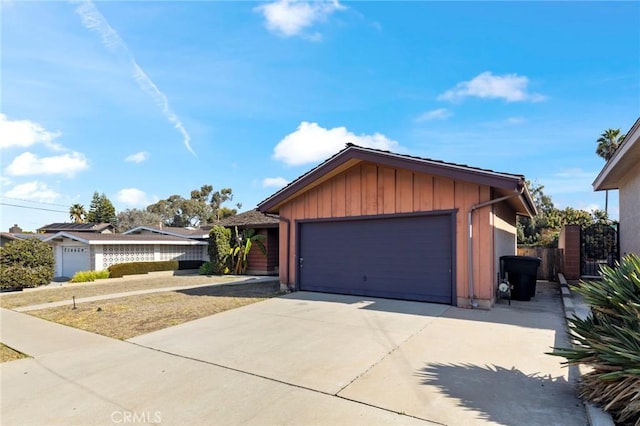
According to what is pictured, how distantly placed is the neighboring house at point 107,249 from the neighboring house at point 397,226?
41.1 feet

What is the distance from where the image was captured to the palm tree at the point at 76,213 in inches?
2159

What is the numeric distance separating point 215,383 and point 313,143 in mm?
18224

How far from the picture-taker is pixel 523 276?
8.70 m

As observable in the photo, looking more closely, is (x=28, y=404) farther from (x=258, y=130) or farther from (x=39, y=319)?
(x=258, y=130)

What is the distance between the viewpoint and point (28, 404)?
3.74 meters

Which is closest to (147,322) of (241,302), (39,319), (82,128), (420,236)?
(241,302)

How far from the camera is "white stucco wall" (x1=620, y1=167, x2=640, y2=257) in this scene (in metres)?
8.52

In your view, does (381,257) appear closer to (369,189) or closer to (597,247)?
(369,189)

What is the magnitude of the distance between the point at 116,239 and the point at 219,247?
20.8ft

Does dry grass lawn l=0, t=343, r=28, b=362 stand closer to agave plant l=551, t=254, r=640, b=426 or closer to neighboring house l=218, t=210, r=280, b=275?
agave plant l=551, t=254, r=640, b=426

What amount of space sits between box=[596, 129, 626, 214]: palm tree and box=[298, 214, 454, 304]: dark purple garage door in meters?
39.2

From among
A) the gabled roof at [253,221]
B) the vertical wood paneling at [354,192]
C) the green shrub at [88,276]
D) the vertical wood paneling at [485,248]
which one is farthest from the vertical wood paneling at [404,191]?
the green shrub at [88,276]

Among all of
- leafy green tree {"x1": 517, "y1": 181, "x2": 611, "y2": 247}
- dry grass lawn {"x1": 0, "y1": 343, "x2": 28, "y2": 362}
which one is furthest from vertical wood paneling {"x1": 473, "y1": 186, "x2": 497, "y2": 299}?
leafy green tree {"x1": 517, "y1": 181, "x2": 611, "y2": 247}

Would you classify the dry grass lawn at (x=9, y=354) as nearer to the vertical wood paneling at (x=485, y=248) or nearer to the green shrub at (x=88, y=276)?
the vertical wood paneling at (x=485, y=248)
